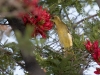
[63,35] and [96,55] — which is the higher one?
[63,35]

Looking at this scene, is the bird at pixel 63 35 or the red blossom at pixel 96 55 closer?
the red blossom at pixel 96 55

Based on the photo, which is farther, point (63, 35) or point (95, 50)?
point (63, 35)

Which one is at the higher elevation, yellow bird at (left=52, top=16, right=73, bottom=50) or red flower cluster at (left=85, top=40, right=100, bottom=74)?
yellow bird at (left=52, top=16, right=73, bottom=50)

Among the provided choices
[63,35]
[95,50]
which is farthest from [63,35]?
[95,50]

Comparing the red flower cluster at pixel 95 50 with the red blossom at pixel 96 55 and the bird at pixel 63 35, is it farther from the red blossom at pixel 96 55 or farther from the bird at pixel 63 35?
the bird at pixel 63 35

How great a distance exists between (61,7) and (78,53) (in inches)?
52.9

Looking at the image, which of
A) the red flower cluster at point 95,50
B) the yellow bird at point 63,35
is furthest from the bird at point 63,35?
the red flower cluster at point 95,50

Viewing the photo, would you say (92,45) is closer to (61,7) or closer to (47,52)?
(47,52)

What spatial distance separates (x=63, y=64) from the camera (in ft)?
5.44

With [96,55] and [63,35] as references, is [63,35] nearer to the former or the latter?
[63,35]

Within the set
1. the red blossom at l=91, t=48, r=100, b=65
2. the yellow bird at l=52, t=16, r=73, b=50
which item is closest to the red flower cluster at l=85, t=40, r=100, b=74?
the red blossom at l=91, t=48, r=100, b=65

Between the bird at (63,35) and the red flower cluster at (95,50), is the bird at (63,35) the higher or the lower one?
the higher one

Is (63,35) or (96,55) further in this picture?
(63,35)

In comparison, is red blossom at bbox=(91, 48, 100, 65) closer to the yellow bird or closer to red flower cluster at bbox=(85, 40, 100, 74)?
red flower cluster at bbox=(85, 40, 100, 74)
